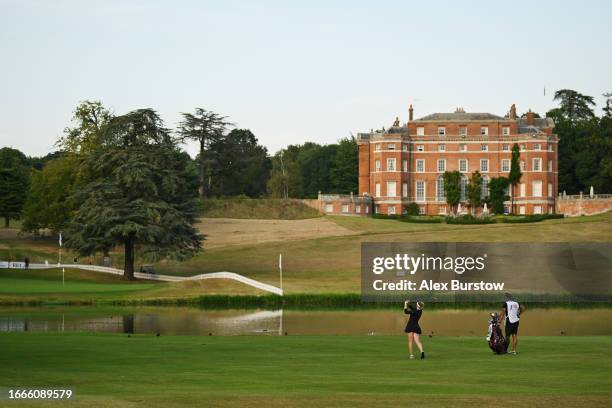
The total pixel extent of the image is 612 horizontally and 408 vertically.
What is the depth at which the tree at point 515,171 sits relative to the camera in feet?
344

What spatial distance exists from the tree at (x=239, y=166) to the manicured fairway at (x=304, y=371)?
85.7m

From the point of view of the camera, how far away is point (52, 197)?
258ft

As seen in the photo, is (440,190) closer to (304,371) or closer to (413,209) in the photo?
(413,209)

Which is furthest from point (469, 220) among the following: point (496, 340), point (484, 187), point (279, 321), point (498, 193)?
point (496, 340)

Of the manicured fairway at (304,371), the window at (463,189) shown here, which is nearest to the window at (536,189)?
the window at (463,189)

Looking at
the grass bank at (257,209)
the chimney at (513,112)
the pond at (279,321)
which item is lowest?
the pond at (279,321)

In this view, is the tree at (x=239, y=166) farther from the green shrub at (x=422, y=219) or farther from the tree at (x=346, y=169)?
the green shrub at (x=422, y=219)

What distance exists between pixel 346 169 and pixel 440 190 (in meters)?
18.6

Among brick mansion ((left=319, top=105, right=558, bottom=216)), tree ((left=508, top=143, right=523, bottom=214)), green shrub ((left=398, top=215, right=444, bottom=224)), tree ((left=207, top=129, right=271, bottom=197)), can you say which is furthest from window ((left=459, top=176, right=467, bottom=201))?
tree ((left=207, top=129, right=271, bottom=197))

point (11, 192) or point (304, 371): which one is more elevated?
point (11, 192)

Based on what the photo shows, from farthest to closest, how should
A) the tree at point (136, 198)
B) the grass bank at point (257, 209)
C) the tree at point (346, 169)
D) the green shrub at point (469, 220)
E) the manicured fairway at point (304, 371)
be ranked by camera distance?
the tree at point (346, 169) → the grass bank at point (257, 209) → the green shrub at point (469, 220) → the tree at point (136, 198) → the manicured fairway at point (304, 371)

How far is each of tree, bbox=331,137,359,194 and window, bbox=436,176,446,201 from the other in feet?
51.1

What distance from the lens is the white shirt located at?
990 inches

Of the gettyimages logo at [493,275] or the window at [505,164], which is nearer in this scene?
the gettyimages logo at [493,275]
